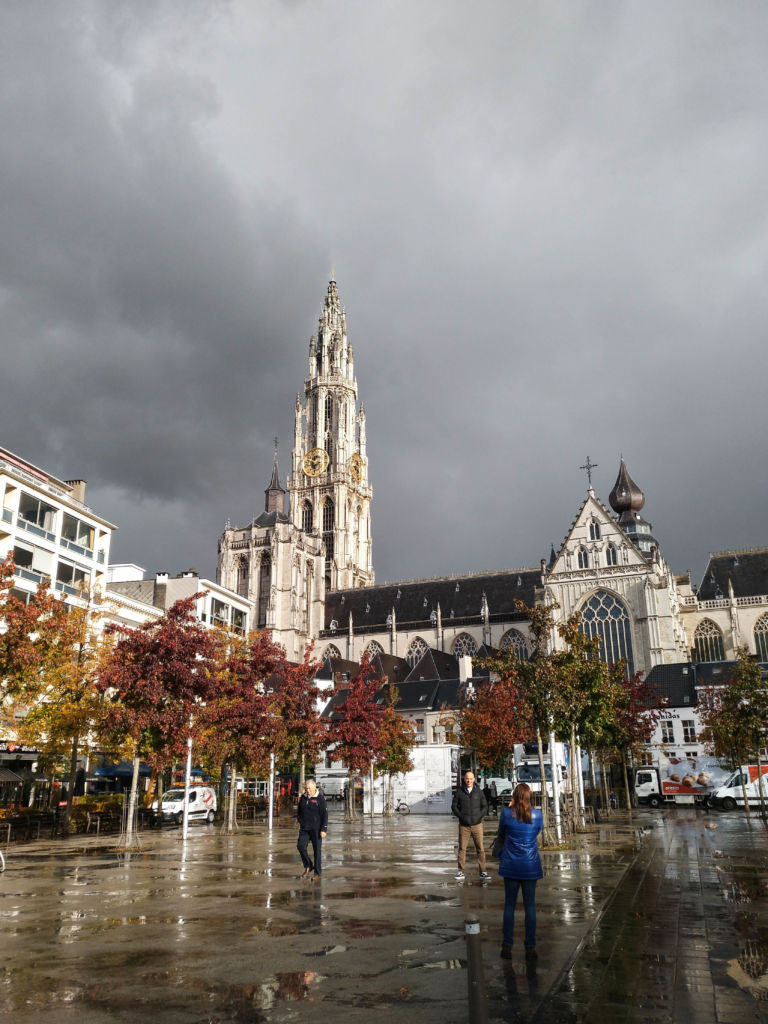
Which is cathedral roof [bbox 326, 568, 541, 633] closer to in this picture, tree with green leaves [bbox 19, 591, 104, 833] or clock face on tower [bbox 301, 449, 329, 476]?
clock face on tower [bbox 301, 449, 329, 476]

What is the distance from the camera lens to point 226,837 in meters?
26.2

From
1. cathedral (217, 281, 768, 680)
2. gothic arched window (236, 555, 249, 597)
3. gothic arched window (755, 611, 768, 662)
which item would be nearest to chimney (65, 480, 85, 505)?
cathedral (217, 281, 768, 680)

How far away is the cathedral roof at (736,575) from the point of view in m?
81.2

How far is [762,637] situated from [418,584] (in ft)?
145

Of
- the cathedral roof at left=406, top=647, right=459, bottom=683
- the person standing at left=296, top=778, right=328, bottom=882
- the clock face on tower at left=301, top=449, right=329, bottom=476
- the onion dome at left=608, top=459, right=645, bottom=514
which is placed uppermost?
the clock face on tower at left=301, top=449, right=329, bottom=476

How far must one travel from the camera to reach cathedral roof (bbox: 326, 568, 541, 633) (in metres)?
99.3

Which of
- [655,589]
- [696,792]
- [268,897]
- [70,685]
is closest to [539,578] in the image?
[655,589]

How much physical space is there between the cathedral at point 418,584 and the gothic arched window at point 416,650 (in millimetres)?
136

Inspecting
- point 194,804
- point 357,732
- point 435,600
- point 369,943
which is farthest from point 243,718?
point 435,600

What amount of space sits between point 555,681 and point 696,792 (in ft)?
108

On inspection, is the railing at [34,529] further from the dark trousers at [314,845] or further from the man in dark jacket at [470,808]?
the man in dark jacket at [470,808]

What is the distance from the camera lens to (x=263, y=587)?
104m

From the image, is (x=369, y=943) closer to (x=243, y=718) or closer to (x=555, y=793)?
(x=555, y=793)

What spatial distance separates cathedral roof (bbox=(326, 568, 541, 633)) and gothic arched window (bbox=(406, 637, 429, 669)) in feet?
6.40
